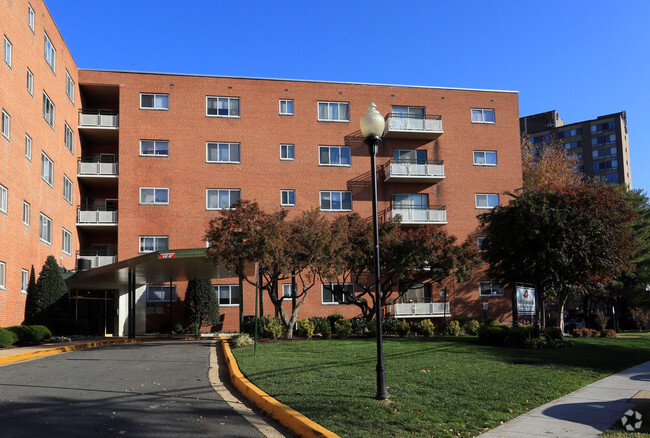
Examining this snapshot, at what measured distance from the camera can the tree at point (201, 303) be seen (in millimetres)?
36562

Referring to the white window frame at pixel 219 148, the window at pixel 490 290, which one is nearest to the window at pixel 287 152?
the white window frame at pixel 219 148

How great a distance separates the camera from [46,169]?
106ft

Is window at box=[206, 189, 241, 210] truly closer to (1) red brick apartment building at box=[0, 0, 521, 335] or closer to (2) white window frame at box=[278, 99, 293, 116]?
(1) red brick apartment building at box=[0, 0, 521, 335]

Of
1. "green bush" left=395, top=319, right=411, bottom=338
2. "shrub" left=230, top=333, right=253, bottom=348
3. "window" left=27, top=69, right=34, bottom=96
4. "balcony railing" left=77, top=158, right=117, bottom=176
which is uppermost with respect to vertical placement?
"window" left=27, top=69, right=34, bottom=96

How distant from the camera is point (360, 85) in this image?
4328 cm

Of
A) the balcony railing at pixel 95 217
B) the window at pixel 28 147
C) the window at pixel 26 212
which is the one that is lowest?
the window at pixel 26 212

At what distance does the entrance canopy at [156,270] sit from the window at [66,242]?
100 inches

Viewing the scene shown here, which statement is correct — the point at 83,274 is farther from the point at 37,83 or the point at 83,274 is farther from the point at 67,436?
the point at 67,436

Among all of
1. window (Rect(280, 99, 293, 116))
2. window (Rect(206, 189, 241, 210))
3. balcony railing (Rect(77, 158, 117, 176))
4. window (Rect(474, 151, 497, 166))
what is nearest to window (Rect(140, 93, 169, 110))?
balcony railing (Rect(77, 158, 117, 176))

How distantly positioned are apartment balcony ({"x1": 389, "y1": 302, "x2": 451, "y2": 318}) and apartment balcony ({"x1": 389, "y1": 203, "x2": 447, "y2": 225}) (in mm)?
5423

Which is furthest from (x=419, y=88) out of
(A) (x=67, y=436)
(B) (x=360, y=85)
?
(A) (x=67, y=436)

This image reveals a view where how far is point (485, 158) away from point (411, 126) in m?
6.50

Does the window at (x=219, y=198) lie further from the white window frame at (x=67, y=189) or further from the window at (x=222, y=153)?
the white window frame at (x=67, y=189)

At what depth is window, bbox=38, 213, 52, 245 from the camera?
31.1 metres
